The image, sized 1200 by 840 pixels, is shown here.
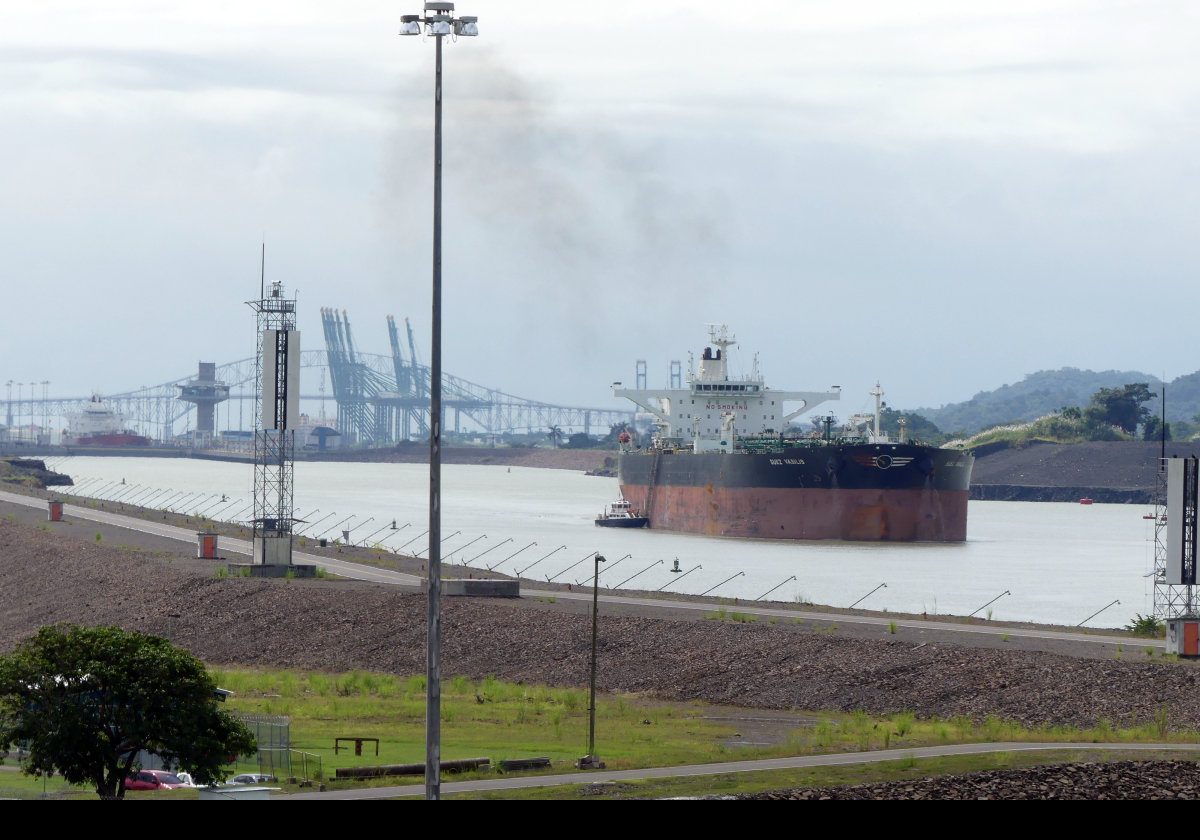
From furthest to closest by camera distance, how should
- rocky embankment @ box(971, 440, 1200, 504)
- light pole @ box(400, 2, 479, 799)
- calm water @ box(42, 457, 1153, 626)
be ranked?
rocky embankment @ box(971, 440, 1200, 504), calm water @ box(42, 457, 1153, 626), light pole @ box(400, 2, 479, 799)

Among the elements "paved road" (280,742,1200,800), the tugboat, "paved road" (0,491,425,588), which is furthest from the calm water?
"paved road" (280,742,1200,800)

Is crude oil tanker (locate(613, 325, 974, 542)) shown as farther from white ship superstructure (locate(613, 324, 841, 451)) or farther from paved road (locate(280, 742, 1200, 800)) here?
paved road (locate(280, 742, 1200, 800))

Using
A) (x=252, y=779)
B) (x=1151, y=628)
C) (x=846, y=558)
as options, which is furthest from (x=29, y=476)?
(x=252, y=779)

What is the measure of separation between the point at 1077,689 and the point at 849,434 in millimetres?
70920

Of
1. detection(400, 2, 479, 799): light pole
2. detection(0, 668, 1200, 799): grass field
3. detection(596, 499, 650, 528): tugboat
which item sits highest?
detection(400, 2, 479, 799): light pole

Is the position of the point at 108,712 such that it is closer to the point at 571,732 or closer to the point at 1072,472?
the point at 571,732

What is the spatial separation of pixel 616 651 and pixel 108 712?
19101 millimetres

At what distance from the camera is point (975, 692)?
3362cm

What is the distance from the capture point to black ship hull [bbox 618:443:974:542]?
82.7 metres

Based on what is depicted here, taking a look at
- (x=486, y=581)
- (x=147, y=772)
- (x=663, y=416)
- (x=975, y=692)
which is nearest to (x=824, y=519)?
(x=663, y=416)

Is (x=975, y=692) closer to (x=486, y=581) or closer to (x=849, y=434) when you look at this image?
(x=486, y=581)

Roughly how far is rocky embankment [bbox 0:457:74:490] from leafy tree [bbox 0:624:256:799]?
347 feet

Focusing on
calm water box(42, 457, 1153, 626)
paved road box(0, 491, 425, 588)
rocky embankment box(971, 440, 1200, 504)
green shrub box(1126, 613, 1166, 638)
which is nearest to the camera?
green shrub box(1126, 613, 1166, 638)

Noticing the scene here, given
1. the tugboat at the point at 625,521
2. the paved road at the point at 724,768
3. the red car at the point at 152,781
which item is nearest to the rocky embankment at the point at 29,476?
the tugboat at the point at 625,521
